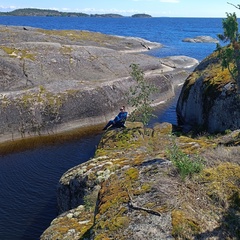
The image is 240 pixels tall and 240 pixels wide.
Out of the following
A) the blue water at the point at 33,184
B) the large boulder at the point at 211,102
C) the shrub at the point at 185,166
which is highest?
the shrub at the point at 185,166

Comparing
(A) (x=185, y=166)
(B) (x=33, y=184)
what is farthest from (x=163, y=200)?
(B) (x=33, y=184)

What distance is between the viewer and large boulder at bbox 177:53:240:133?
36.6m

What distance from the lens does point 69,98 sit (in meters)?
52.6

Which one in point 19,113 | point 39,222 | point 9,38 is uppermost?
point 9,38

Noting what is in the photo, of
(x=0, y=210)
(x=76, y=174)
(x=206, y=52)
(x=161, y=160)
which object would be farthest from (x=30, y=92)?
(x=206, y=52)

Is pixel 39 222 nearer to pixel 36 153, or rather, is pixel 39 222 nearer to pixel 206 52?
pixel 36 153

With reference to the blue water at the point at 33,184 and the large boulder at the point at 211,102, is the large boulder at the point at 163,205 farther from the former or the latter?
the large boulder at the point at 211,102

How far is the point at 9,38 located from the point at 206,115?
173 ft

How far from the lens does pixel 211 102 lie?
132 feet

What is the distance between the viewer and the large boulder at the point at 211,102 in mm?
36594

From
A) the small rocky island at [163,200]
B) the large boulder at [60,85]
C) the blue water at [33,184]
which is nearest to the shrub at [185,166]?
the small rocky island at [163,200]

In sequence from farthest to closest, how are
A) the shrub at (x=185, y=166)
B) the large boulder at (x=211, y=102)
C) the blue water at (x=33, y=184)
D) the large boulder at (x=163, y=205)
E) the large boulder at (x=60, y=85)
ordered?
1. the large boulder at (x=60, y=85)
2. the large boulder at (x=211, y=102)
3. the blue water at (x=33, y=184)
4. the shrub at (x=185, y=166)
5. the large boulder at (x=163, y=205)

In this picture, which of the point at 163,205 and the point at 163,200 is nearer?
the point at 163,205

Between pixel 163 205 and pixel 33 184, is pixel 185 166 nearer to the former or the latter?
pixel 163 205
